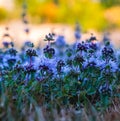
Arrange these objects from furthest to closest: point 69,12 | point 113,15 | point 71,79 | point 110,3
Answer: point 110,3
point 113,15
point 69,12
point 71,79

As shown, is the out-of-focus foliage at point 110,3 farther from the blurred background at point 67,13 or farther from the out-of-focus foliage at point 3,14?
the out-of-focus foliage at point 3,14

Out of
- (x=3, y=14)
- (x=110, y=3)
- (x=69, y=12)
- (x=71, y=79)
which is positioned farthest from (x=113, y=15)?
(x=71, y=79)

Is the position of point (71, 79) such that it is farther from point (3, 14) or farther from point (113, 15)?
point (3, 14)

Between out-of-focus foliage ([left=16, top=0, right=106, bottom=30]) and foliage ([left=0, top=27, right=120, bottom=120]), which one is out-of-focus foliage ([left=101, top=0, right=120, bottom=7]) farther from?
foliage ([left=0, top=27, right=120, bottom=120])

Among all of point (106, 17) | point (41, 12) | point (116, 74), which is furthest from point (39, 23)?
point (116, 74)

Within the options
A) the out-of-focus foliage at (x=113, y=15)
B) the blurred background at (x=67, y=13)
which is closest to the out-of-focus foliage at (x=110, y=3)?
the blurred background at (x=67, y=13)

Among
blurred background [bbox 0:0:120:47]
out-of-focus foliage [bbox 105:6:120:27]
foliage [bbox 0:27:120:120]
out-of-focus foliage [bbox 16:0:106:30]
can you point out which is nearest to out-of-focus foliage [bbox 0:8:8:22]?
blurred background [bbox 0:0:120:47]

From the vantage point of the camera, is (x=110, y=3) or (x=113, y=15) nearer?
(x=113, y=15)

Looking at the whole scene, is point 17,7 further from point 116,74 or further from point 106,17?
point 116,74

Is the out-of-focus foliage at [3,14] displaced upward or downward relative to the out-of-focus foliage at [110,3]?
downward
